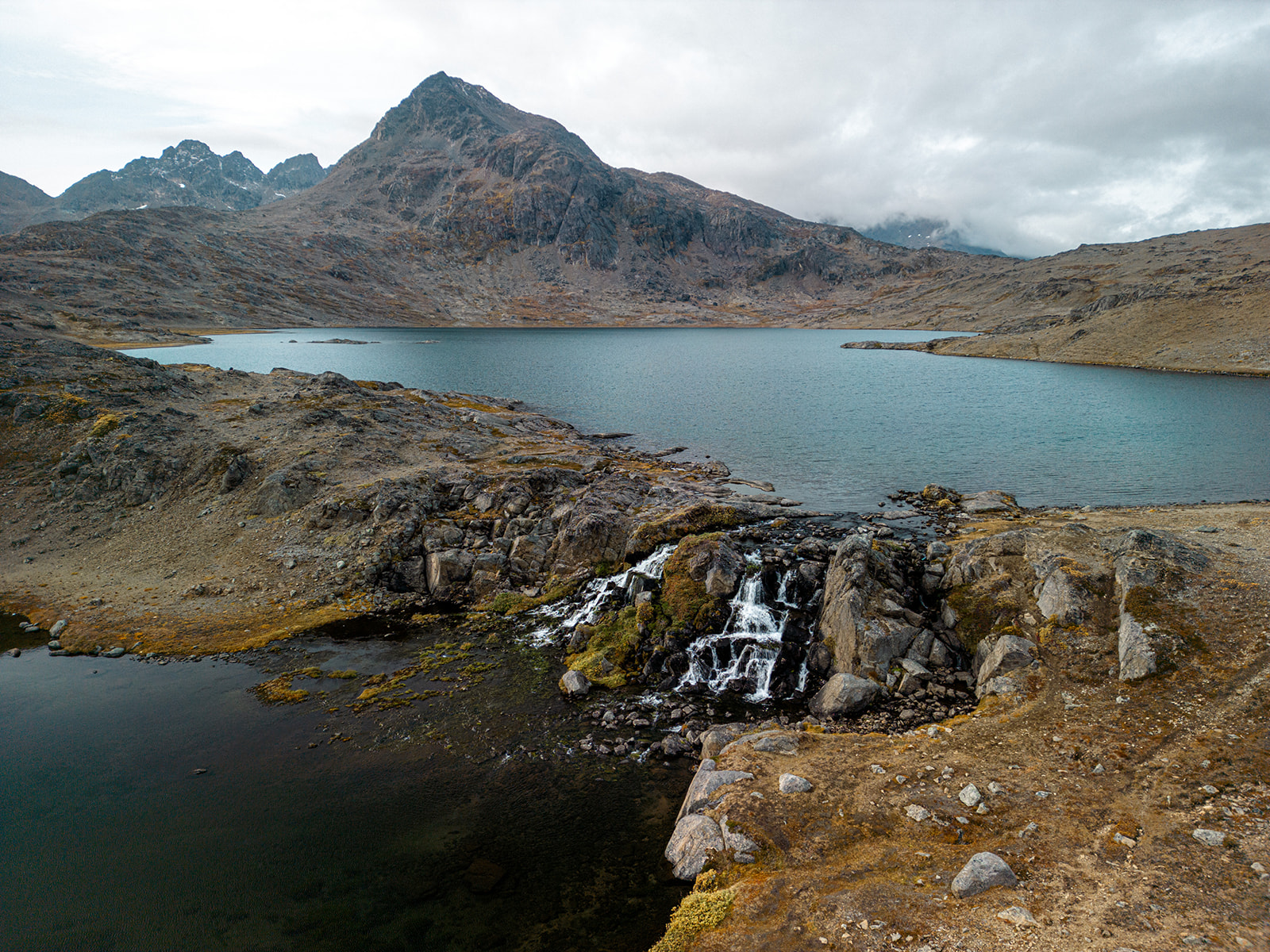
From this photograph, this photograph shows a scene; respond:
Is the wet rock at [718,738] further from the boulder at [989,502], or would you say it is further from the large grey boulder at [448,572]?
the boulder at [989,502]

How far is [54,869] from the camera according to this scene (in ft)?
62.8

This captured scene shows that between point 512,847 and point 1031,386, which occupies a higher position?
point 1031,386

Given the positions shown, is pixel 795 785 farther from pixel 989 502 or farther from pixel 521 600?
pixel 989 502

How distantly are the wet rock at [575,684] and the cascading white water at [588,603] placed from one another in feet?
14.3

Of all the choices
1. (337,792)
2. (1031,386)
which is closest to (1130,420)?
(1031,386)

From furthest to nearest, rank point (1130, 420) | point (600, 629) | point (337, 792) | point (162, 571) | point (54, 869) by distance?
point (1130, 420), point (162, 571), point (600, 629), point (337, 792), point (54, 869)

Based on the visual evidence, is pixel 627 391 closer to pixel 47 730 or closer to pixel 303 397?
pixel 303 397

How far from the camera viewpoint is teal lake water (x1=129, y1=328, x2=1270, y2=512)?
5353 cm

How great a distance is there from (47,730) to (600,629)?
26311 millimetres

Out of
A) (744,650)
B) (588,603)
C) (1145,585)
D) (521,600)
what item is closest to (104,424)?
(521,600)

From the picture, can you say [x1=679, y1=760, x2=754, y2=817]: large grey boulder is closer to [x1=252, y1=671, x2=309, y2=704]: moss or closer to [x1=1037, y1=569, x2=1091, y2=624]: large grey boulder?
[x1=1037, y1=569, x2=1091, y2=624]: large grey boulder

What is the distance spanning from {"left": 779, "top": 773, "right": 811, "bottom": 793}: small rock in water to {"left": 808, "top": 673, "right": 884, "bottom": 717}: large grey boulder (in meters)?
6.94

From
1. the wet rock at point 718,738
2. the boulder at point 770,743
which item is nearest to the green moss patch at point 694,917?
the boulder at point 770,743

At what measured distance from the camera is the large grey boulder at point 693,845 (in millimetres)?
17766
